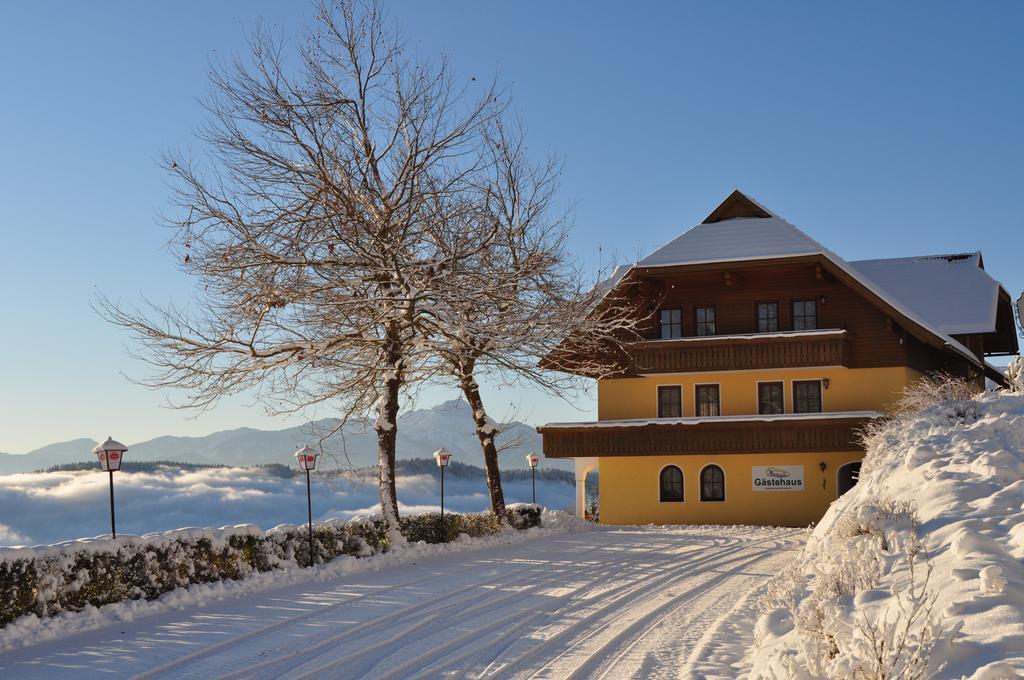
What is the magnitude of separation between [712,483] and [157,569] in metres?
24.4

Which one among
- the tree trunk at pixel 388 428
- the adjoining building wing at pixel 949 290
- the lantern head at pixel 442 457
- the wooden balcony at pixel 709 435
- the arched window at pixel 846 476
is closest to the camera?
the tree trunk at pixel 388 428

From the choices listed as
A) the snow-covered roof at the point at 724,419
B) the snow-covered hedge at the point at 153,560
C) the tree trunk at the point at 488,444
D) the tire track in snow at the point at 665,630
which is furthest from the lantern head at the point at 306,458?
the snow-covered roof at the point at 724,419

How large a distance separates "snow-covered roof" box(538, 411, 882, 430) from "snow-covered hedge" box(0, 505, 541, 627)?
14.8m

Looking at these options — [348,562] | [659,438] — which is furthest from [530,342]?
[659,438]

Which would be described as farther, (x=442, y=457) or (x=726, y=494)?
(x=726, y=494)

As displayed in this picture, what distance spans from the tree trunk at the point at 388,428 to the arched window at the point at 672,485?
50.8 ft

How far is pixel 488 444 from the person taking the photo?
29.8m

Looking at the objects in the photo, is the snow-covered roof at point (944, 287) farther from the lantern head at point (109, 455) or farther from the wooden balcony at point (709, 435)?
the lantern head at point (109, 455)

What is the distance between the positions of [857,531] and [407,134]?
1452 cm

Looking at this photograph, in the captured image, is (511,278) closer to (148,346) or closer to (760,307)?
(148,346)

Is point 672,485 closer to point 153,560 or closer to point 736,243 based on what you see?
point 736,243

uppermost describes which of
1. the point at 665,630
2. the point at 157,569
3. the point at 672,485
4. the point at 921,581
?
the point at 921,581

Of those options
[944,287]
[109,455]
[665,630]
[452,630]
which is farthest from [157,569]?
[944,287]

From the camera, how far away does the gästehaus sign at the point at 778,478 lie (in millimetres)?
34594
